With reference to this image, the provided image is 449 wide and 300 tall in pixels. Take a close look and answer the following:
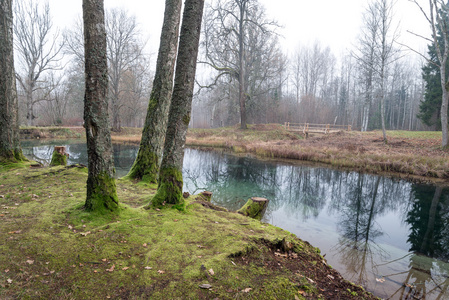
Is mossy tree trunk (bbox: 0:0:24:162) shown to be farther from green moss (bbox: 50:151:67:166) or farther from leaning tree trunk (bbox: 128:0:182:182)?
leaning tree trunk (bbox: 128:0:182:182)

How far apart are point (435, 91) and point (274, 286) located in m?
35.0

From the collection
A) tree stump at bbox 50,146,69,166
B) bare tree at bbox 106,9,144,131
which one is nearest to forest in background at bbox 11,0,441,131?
bare tree at bbox 106,9,144,131

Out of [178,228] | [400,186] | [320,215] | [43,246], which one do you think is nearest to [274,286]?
[178,228]

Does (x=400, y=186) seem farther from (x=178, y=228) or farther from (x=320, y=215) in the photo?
(x=178, y=228)

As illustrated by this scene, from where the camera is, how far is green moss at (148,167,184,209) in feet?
13.0

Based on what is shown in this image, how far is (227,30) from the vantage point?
2131 centimetres

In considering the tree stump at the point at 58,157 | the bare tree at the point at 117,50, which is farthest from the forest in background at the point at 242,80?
the tree stump at the point at 58,157

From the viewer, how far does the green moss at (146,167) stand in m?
5.91

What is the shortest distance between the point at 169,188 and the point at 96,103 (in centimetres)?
165

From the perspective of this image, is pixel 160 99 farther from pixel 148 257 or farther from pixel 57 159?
pixel 57 159

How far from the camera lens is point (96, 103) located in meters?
3.24

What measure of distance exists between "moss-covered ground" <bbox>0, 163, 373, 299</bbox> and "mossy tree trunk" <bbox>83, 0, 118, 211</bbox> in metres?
0.50

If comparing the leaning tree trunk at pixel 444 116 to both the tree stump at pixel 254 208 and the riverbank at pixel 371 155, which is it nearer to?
the riverbank at pixel 371 155

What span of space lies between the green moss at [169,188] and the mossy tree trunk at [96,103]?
0.81 meters
